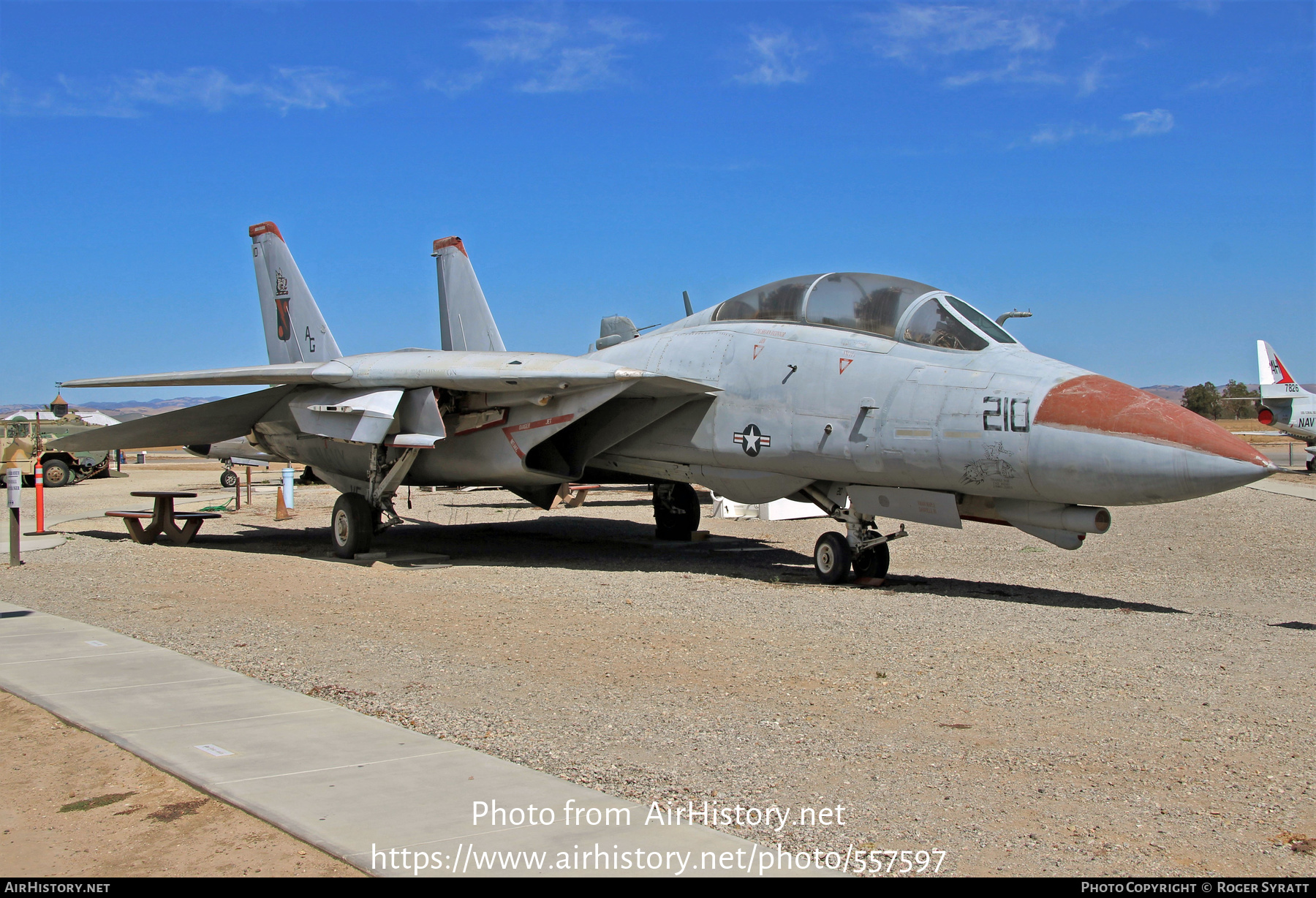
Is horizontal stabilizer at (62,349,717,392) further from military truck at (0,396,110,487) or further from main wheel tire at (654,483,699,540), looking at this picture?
military truck at (0,396,110,487)

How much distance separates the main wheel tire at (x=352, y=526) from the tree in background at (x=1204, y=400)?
86.3m

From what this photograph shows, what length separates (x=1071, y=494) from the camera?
28.5 feet

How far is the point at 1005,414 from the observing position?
8.96 metres

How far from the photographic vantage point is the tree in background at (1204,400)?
87.2 meters

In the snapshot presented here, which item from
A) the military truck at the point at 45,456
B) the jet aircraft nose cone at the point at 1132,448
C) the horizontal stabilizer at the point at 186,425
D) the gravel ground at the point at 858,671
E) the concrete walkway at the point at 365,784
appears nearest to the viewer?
the concrete walkway at the point at 365,784

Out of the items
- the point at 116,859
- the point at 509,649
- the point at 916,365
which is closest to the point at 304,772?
the point at 116,859

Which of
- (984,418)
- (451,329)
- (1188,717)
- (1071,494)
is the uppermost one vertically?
(451,329)

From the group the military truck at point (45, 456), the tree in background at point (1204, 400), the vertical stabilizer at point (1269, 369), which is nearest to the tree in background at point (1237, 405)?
the tree in background at point (1204, 400)

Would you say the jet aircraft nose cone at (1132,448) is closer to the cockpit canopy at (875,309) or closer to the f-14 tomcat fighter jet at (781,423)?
the f-14 tomcat fighter jet at (781,423)

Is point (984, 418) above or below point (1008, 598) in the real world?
above

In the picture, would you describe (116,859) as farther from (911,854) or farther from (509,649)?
(509,649)

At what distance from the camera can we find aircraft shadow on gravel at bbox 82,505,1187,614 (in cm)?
1034

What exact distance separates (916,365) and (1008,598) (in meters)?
2.40

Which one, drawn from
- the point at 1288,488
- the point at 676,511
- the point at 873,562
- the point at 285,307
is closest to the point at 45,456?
the point at 285,307
